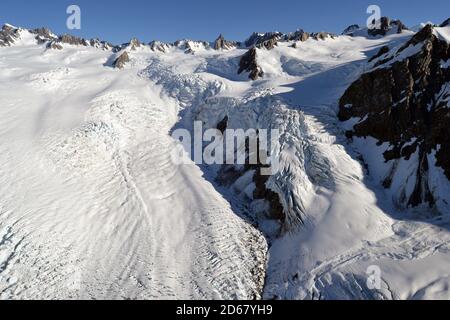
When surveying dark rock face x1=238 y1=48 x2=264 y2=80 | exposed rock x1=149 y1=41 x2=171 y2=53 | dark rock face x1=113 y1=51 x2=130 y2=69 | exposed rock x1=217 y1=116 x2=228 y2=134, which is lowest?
exposed rock x1=217 y1=116 x2=228 y2=134

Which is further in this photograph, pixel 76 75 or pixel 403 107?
pixel 76 75

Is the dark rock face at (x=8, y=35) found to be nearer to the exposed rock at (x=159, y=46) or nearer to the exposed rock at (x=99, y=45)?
the exposed rock at (x=99, y=45)

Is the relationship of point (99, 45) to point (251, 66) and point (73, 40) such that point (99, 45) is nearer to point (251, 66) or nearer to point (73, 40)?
point (73, 40)

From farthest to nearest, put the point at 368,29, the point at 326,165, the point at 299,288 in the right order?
the point at 368,29 < the point at 326,165 < the point at 299,288

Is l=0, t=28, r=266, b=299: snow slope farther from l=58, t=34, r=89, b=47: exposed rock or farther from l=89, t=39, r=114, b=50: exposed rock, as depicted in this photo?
l=58, t=34, r=89, b=47: exposed rock

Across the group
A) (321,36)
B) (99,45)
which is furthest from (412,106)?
(99,45)

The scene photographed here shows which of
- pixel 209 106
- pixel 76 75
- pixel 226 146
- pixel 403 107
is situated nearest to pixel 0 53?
pixel 76 75

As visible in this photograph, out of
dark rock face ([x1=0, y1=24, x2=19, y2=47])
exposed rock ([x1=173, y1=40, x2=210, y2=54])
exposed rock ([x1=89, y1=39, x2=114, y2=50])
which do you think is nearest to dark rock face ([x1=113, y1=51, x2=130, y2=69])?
exposed rock ([x1=173, y1=40, x2=210, y2=54])

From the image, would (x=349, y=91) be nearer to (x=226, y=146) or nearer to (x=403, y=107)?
(x=403, y=107)
